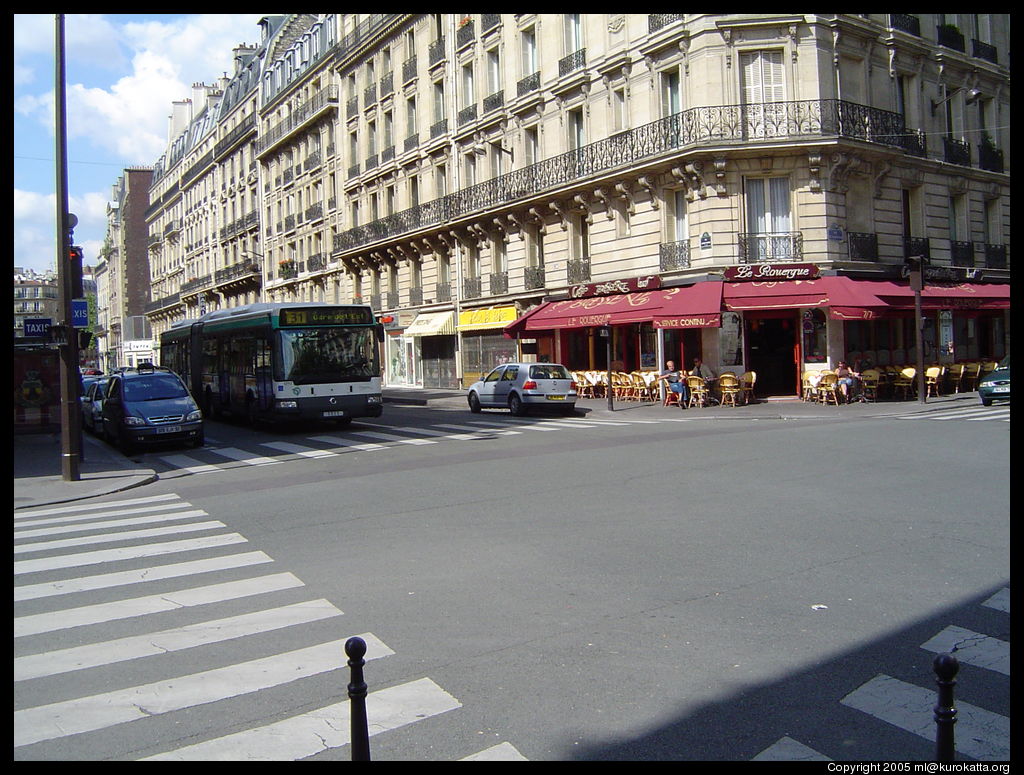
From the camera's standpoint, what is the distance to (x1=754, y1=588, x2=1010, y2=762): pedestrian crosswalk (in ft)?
13.0

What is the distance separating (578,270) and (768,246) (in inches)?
309

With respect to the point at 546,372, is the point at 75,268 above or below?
above

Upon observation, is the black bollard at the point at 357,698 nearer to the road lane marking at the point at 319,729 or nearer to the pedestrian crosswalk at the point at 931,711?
the road lane marking at the point at 319,729

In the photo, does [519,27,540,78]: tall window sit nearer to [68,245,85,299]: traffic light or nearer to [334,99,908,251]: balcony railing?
[334,99,908,251]: balcony railing

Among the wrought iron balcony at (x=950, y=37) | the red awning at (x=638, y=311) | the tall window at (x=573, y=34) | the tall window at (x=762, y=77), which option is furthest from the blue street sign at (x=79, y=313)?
the wrought iron balcony at (x=950, y=37)

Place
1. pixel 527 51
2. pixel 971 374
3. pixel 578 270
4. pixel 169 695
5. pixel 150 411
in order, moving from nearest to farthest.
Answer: pixel 169 695 → pixel 150 411 → pixel 971 374 → pixel 578 270 → pixel 527 51

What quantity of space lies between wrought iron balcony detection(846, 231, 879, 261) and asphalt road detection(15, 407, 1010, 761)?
15016 millimetres

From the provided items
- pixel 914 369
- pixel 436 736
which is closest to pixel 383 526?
pixel 436 736

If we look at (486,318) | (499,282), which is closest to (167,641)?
(499,282)

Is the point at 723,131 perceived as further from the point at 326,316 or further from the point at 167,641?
the point at 167,641

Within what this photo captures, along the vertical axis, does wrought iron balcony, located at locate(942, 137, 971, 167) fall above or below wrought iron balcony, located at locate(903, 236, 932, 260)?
above

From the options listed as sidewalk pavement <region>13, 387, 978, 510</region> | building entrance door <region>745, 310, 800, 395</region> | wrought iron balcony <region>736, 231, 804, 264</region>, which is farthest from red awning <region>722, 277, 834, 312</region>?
sidewalk pavement <region>13, 387, 978, 510</region>

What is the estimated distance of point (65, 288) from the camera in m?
15.8

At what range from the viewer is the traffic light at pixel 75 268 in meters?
16.4
